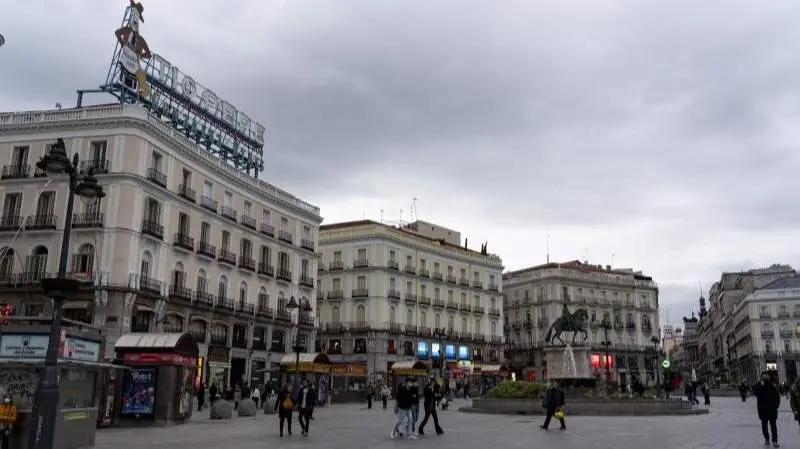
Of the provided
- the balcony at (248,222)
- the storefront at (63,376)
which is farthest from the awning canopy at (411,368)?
the storefront at (63,376)

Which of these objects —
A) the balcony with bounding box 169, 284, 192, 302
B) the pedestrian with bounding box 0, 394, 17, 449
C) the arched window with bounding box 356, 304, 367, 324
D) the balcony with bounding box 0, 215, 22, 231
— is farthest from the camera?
the arched window with bounding box 356, 304, 367, 324

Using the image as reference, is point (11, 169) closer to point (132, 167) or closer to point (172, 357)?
point (132, 167)

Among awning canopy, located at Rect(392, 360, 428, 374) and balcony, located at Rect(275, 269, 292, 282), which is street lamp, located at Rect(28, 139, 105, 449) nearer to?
balcony, located at Rect(275, 269, 292, 282)

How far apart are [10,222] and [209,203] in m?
11.9

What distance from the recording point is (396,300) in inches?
2736

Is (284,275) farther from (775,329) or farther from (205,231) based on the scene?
(775,329)

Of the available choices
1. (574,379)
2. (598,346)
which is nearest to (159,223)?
(574,379)

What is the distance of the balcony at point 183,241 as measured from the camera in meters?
43.4

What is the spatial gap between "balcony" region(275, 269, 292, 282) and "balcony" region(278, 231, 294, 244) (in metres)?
2.42

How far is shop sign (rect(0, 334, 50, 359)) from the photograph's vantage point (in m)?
14.6

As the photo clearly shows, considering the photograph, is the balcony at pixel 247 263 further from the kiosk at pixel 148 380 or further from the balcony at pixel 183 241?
the kiosk at pixel 148 380

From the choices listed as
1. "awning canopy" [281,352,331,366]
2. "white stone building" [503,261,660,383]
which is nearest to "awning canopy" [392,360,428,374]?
"awning canopy" [281,352,331,366]

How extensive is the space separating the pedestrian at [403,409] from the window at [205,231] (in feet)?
100

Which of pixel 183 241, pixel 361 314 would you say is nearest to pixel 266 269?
pixel 183 241
